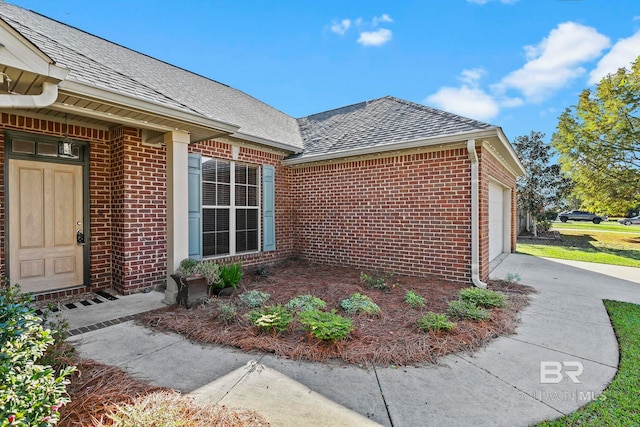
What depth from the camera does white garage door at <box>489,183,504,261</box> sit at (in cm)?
796

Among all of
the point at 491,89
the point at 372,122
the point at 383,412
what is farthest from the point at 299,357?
the point at 491,89

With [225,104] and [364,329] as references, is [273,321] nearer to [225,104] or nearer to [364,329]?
[364,329]

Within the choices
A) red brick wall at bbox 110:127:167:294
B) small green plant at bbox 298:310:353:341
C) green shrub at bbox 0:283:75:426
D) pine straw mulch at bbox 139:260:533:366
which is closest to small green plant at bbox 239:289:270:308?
pine straw mulch at bbox 139:260:533:366

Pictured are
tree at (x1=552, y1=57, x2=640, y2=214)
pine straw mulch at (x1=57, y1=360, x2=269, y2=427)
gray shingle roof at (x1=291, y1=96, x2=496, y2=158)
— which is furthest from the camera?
tree at (x1=552, y1=57, x2=640, y2=214)

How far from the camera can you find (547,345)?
134 inches

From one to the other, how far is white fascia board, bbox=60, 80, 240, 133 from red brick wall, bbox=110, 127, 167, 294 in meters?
1.49

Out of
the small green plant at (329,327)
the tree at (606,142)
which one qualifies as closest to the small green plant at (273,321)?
the small green plant at (329,327)

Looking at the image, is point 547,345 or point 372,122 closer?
point 547,345

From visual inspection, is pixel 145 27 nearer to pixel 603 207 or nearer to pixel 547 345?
pixel 547 345

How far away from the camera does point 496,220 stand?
9.05 metres

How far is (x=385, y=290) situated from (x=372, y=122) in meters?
4.72

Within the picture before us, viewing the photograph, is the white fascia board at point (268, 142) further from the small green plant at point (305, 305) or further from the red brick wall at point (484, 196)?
the red brick wall at point (484, 196)

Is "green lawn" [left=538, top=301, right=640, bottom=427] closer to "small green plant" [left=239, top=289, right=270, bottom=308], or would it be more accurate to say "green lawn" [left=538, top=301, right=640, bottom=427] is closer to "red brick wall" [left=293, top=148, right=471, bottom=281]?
"red brick wall" [left=293, top=148, right=471, bottom=281]

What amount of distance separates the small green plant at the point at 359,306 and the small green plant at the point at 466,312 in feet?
3.51
